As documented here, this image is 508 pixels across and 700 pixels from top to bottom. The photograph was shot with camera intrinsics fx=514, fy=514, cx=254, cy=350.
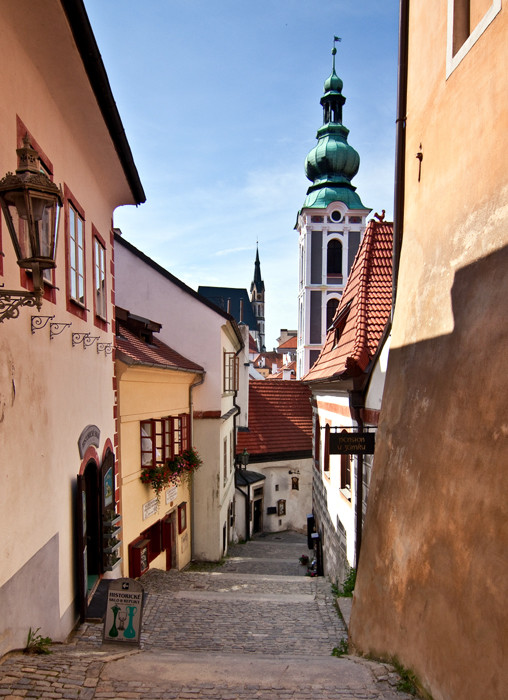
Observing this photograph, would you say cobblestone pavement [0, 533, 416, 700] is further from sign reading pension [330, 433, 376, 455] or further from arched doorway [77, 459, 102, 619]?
sign reading pension [330, 433, 376, 455]

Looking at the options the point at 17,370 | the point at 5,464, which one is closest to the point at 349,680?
the point at 5,464

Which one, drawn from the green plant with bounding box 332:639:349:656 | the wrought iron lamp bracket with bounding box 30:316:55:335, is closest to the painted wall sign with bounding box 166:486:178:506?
the green plant with bounding box 332:639:349:656

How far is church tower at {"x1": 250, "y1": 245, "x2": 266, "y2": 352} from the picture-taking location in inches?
4001

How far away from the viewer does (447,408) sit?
4.84 m

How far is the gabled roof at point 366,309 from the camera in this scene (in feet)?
30.7

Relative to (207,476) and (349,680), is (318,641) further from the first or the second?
(207,476)

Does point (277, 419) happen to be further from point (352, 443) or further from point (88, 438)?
point (88, 438)

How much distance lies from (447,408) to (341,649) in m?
3.98

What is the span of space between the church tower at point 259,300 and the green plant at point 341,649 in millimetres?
92456

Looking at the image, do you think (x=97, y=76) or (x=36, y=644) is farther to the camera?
(x=97, y=76)

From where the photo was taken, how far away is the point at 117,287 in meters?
14.9

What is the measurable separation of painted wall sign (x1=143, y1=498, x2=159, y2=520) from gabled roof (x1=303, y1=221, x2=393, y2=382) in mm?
4732

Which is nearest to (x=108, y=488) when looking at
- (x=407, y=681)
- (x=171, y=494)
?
(x=407, y=681)

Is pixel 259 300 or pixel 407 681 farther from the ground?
pixel 259 300
